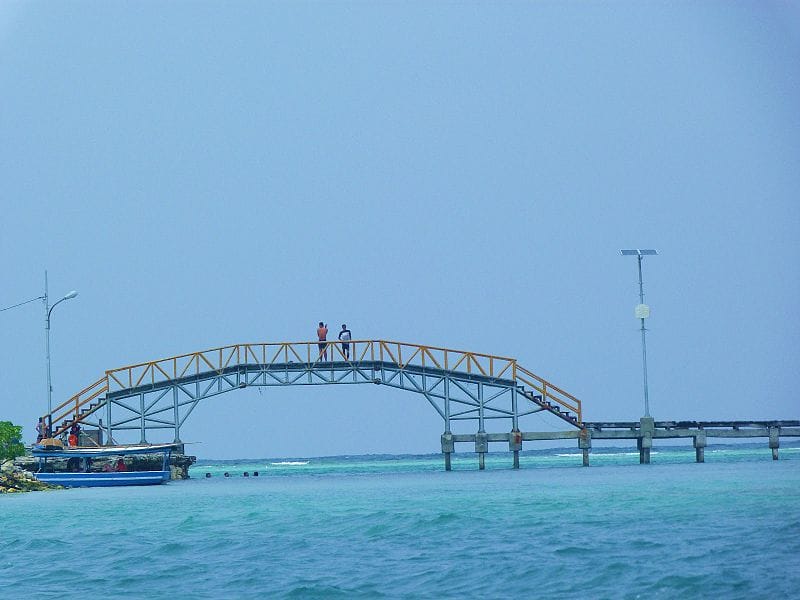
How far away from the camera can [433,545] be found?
22.5 meters

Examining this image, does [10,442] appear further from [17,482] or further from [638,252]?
[638,252]

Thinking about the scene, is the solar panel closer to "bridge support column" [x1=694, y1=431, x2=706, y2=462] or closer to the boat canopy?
"bridge support column" [x1=694, y1=431, x2=706, y2=462]

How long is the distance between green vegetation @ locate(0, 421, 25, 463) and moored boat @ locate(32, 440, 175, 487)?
1.00 m

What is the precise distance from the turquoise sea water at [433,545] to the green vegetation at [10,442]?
16.5 meters

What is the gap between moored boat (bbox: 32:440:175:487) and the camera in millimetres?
50438

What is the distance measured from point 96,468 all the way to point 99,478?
1.41 metres

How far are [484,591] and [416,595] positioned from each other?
3.24 feet

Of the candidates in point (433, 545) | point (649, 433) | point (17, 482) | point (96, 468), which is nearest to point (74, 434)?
point (96, 468)

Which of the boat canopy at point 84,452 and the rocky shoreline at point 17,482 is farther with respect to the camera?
the boat canopy at point 84,452

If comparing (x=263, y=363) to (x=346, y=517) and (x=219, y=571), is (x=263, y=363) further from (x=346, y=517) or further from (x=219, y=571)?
(x=219, y=571)

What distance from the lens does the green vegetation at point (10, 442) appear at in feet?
170

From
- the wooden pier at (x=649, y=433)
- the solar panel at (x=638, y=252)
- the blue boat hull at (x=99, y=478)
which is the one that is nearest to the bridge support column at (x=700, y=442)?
the wooden pier at (x=649, y=433)

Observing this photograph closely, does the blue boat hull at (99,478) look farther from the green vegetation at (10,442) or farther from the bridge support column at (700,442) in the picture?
the bridge support column at (700,442)

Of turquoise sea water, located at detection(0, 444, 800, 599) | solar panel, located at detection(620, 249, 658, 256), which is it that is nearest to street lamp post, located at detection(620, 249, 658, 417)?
solar panel, located at detection(620, 249, 658, 256)
